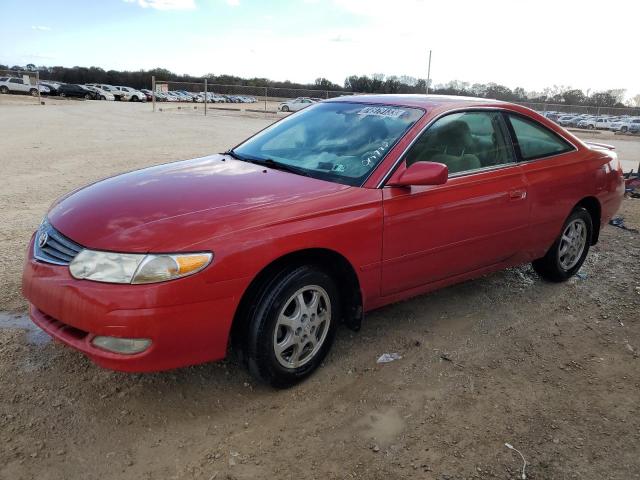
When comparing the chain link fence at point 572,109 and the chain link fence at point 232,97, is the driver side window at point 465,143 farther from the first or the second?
the chain link fence at point 232,97

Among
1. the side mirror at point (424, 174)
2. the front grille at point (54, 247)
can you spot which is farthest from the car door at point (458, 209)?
the front grille at point (54, 247)

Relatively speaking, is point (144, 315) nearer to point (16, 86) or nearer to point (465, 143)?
point (465, 143)

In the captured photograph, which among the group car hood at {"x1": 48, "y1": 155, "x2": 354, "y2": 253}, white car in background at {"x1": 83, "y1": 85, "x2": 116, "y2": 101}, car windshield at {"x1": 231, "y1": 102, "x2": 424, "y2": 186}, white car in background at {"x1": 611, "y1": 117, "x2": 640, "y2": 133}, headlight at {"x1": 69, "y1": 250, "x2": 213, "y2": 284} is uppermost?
white car in background at {"x1": 83, "y1": 85, "x2": 116, "y2": 101}

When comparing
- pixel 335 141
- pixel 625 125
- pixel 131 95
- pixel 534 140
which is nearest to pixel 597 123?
pixel 625 125

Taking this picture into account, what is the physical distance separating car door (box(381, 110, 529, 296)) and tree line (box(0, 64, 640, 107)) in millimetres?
22466

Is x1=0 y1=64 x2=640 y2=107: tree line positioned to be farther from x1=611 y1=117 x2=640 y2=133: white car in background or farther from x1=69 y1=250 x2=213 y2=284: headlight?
x1=69 y1=250 x2=213 y2=284: headlight

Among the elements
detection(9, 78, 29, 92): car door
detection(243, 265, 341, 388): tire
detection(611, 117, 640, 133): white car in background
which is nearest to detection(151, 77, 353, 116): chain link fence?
detection(9, 78, 29, 92): car door

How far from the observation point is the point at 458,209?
11.9 feet

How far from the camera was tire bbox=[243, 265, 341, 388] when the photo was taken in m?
2.81

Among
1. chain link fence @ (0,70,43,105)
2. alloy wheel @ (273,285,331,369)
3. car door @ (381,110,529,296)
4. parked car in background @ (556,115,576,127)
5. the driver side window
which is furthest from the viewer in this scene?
chain link fence @ (0,70,43,105)

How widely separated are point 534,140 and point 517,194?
64 cm

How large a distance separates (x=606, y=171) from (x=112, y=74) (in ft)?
308

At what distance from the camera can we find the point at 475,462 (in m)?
2.56

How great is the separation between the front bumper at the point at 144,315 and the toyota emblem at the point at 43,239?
20 cm
